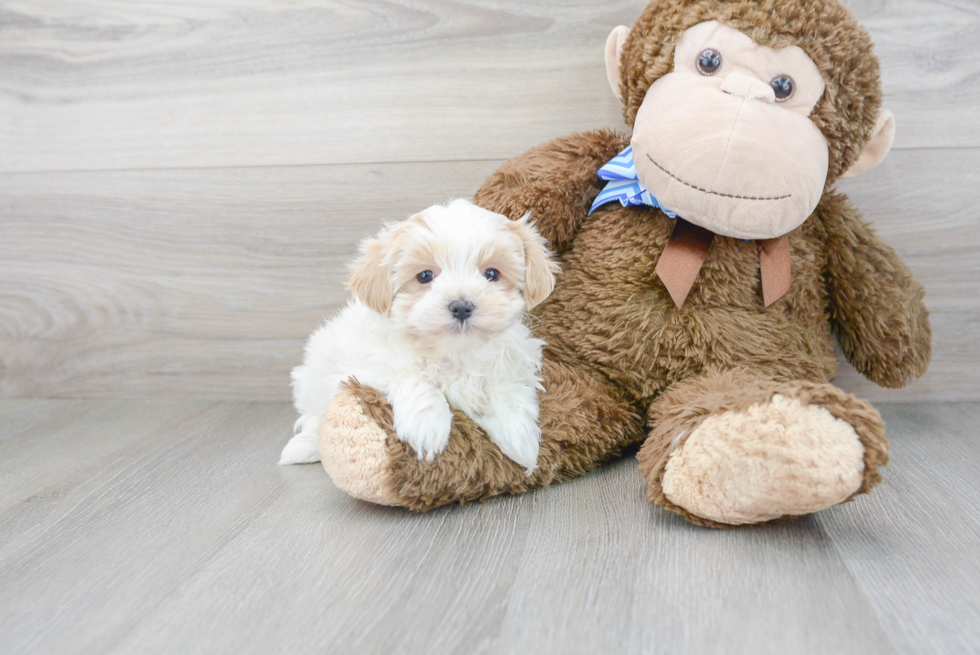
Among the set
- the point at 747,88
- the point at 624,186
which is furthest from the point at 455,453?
the point at 747,88

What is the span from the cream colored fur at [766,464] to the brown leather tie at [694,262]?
10.3 inches

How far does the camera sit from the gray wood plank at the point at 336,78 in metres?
1.26

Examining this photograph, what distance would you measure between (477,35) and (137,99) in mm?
675

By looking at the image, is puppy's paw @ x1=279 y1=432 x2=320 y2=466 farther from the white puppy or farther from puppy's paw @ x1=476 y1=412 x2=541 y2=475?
puppy's paw @ x1=476 y1=412 x2=541 y2=475

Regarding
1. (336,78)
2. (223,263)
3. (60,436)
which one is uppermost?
(336,78)

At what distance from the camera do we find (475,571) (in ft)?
2.54

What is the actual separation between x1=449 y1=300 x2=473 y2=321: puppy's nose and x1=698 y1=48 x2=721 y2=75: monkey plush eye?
46 centimetres

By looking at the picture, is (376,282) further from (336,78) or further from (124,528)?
(336,78)

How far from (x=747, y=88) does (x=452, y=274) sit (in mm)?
456

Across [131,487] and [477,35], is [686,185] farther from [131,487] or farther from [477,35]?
[131,487]

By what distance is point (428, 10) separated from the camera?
4.32 ft

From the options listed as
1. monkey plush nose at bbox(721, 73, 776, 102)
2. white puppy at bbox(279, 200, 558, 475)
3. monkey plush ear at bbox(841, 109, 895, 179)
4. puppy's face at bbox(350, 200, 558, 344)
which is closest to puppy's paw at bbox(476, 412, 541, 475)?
white puppy at bbox(279, 200, 558, 475)

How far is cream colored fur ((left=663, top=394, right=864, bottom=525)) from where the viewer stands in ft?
2.47

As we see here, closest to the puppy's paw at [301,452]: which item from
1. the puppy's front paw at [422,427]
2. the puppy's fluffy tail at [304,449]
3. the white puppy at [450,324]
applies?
the puppy's fluffy tail at [304,449]
